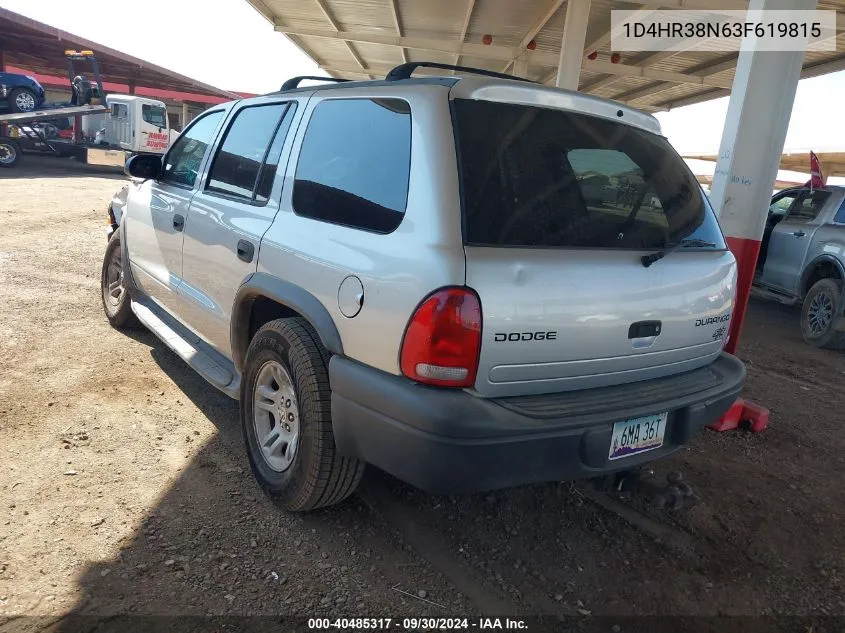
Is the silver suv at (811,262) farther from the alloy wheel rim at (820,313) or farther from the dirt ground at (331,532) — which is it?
the dirt ground at (331,532)

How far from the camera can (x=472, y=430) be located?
210 centimetres

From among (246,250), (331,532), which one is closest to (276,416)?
(331,532)

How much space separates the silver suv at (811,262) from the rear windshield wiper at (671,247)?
4.89 m

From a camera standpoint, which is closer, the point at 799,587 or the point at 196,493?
the point at 799,587

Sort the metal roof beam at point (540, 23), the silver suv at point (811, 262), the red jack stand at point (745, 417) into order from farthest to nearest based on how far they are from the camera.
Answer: the metal roof beam at point (540, 23) → the silver suv at point (811, 262) → the red jack stand at point (745, 417)

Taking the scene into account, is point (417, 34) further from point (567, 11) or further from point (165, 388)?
point (165, 388)

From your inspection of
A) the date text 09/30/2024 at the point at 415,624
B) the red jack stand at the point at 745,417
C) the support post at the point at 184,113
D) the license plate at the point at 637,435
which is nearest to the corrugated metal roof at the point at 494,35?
the red jack stand at the point at 745,417

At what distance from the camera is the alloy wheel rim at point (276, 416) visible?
2.81 m

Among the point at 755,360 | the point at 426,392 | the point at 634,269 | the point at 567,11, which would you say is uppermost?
the point at 567,11

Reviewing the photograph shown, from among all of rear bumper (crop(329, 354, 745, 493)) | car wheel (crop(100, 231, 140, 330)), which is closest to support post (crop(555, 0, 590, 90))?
car wheel (crop(100, 231, 140, 330))

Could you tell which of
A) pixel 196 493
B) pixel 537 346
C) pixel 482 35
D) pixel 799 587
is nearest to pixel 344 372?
pixel 537 346

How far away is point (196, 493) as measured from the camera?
9.73 feet

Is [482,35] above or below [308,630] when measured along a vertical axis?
above

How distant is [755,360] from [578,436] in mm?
4738
